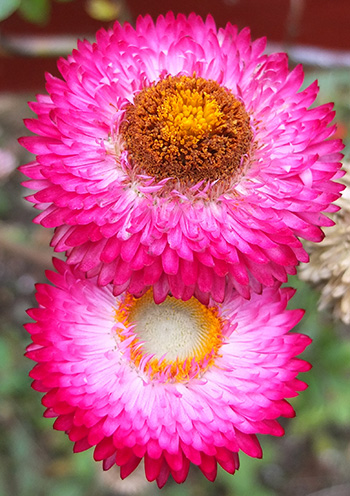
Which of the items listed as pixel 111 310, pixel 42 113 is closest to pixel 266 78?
pixel 42 113

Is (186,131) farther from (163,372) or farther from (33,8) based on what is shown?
(33,8)

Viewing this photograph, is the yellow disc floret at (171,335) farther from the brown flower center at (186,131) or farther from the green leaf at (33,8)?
the green leaf at (33,8)

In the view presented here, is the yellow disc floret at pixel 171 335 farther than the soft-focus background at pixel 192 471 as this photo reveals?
No

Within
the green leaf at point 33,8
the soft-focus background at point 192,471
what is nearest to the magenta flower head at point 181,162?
the soft-focus background at point 192,471

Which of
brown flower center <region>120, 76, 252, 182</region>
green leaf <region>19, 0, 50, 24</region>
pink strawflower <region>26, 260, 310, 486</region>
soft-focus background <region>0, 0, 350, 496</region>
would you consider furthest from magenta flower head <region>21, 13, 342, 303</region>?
green leaf <region>19, 0, 50, 24</region>

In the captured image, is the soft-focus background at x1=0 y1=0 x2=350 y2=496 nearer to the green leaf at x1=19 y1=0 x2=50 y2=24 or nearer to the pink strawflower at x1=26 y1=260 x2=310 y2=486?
the green leaf at x1=19 y1=0 x2=50 y2=24

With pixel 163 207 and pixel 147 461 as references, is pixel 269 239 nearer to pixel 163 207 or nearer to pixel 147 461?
pixel 163 207

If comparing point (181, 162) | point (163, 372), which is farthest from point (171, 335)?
point (181, 162)
